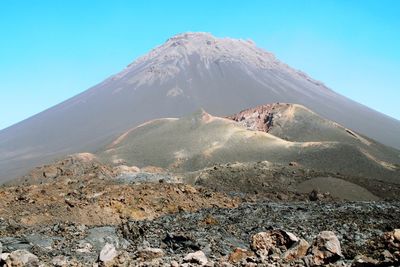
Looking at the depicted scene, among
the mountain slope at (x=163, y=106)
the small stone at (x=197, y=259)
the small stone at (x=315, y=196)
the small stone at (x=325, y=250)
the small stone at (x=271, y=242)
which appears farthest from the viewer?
the mountain slope at (x=163, y=106)

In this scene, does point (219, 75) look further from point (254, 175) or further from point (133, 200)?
point (133, 200)

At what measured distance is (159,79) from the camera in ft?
609

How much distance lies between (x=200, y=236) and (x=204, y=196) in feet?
31.4

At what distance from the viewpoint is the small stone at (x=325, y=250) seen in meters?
9.18

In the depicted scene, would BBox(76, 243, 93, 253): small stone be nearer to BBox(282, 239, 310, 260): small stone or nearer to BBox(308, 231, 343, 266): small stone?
BBox(282, 239, 310, 260): small stone

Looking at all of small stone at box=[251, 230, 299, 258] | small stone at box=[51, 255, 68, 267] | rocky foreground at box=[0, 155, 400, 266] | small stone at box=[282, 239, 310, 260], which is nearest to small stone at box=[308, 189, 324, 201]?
rocky foreground at box=[0, 155, 400, 266]

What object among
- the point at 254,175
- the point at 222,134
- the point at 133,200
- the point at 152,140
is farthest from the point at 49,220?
the point at 152,140

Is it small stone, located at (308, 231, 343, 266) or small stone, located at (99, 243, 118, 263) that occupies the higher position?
small stone, located at (308, 231, 343, 266)

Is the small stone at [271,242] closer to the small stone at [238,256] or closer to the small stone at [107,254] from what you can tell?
Answer: the small stone at [238,256]

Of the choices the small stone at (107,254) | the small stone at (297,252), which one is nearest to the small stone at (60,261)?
the small stone at (107,254)

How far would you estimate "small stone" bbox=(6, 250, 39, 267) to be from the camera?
10008 mm

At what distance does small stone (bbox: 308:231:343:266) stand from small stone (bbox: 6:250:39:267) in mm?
5634

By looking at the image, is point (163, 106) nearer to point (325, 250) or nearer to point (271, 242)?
point (271, 242)

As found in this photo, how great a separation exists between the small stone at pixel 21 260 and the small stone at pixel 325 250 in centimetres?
563
